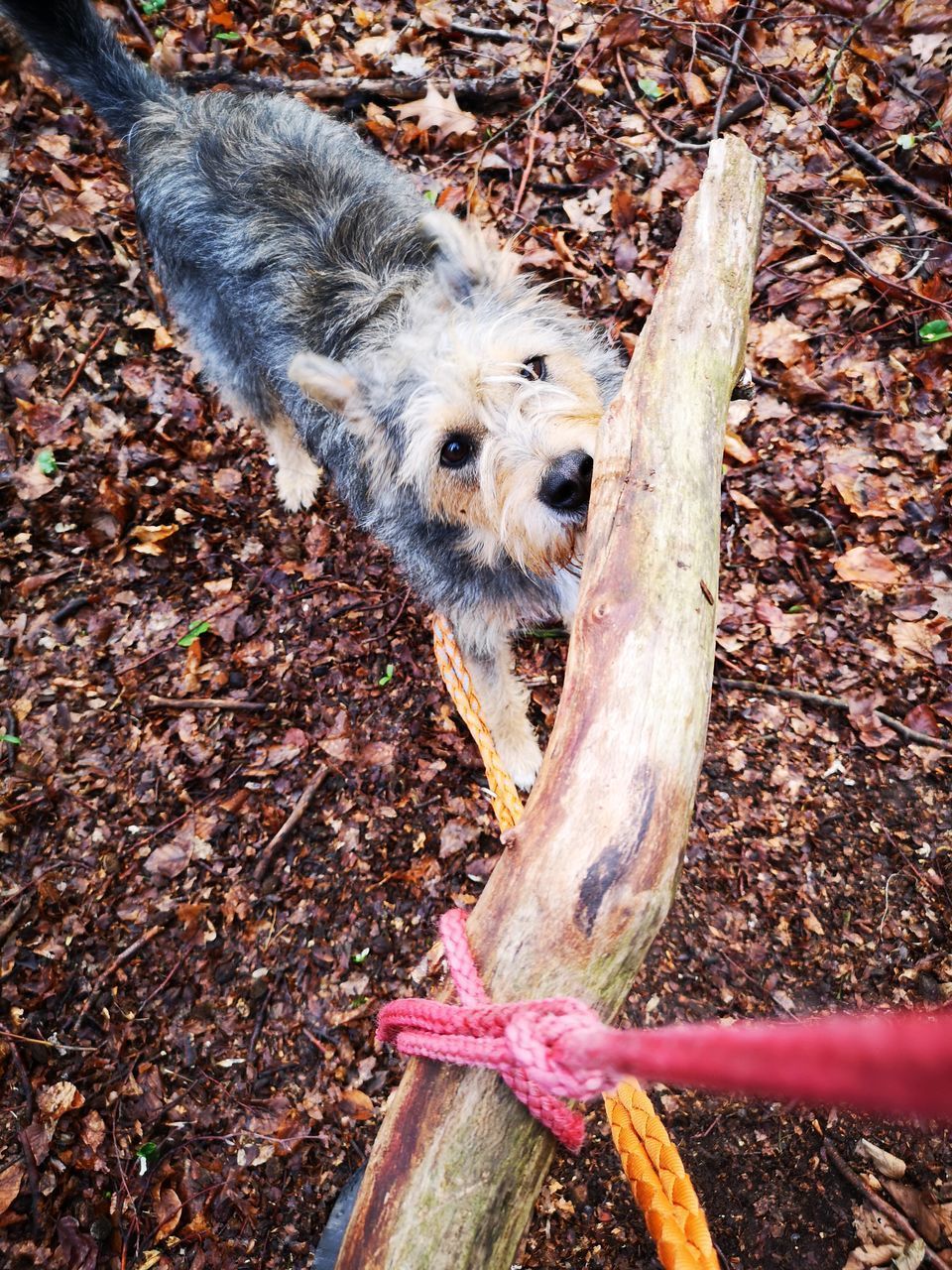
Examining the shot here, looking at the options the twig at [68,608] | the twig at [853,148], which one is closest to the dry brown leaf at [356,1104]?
the twig at [68,608]

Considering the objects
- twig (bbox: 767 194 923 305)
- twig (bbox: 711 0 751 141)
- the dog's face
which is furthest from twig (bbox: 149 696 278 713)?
twig (bbox: 711 0 751 141)

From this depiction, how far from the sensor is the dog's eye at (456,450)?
276 cm

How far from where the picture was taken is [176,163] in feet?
12.3

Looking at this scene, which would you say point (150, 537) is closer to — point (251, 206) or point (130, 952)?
point (251, 206)

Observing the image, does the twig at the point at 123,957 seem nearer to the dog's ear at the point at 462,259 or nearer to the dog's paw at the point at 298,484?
the dog's paw at the point at 298,484

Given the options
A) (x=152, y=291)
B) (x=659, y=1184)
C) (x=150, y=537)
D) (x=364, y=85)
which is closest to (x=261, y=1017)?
(x=659, y=1184)

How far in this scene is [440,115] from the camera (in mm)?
5109

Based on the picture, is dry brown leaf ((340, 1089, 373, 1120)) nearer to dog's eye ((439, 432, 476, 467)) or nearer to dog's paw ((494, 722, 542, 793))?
dog's paw ((494, 722, 542, 793))

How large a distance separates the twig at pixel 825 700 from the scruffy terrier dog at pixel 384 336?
1.14m

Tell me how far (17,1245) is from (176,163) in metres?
5.24

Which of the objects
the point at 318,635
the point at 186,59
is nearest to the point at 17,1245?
the point at 318,635

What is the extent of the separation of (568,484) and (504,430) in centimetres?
36

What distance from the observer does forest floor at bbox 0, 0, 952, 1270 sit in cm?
301

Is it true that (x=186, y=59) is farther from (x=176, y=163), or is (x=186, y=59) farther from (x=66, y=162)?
(x=176, y=163)
